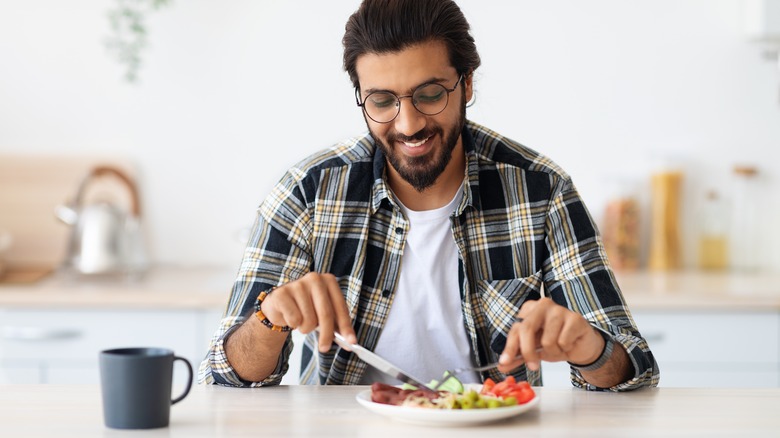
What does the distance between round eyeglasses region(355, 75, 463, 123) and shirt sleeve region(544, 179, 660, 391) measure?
30 cm

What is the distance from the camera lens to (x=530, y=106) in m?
3.29

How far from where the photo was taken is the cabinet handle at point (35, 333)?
8.86 feet

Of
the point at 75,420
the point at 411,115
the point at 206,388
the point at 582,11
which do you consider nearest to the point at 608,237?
the point at 582,11

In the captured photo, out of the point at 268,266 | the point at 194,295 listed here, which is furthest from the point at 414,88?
the point at 194,295

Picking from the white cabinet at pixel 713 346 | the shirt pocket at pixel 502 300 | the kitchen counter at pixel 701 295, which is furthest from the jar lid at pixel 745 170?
the shirt pocket at pixel 502 300

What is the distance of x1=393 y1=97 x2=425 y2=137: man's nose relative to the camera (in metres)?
1.76

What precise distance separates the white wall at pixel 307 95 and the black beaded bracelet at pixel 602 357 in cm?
167

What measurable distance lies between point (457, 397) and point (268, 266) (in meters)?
0.58

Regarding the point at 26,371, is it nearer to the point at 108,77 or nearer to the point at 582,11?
the point at 108,77

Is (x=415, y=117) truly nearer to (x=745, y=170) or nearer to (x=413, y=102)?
(x=413, y=102)

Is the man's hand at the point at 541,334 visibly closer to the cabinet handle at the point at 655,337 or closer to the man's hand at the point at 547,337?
the man's hand at the point at 547,337

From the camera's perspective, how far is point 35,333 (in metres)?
2.70

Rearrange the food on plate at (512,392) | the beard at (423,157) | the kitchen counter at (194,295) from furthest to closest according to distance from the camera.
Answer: the kitchen counter at (194,295)
the beard at (423,157)
the food on plate at (512,392)

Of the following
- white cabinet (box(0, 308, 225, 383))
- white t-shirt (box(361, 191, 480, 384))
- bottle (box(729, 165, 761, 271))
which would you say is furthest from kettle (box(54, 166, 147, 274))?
bottle (box(729, 165, 761, 271))
